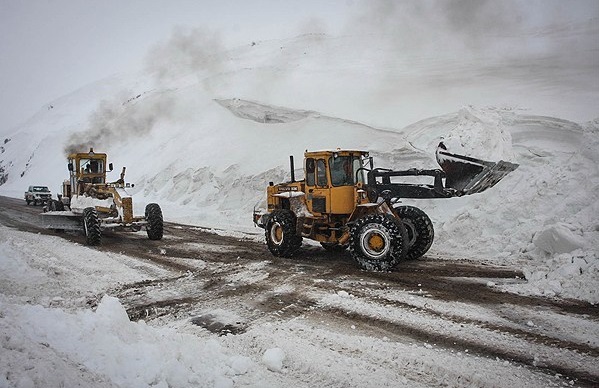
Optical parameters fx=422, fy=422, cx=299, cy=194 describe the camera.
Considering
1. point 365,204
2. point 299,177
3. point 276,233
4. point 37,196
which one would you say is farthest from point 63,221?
point 37,196

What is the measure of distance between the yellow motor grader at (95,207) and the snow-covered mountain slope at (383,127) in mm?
3956

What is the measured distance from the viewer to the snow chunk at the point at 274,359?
4.25 meters

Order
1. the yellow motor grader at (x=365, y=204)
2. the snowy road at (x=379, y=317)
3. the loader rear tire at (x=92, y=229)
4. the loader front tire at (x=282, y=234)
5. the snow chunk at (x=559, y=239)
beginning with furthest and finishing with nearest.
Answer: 1. the loader rear tire at (x=92, y=229)
2. the loader front tire at (x=282, y=234)
3. the yellow motor grader at (x=365, y=204)
4. the snow chunk at (x=559, y=239)
5. the snowy road at (x=379, y=317)

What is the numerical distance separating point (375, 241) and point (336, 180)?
1.73 meters

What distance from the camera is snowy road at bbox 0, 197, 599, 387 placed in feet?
13.9

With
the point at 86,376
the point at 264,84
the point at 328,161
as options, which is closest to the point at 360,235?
the point at 328,161

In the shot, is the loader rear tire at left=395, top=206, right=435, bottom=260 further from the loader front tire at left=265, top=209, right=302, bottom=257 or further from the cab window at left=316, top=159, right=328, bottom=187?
the loader front tire at left=265, top=209, right=302, bottom=257

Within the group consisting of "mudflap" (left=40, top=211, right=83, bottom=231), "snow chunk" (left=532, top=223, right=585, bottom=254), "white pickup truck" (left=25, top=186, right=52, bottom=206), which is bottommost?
"snow chunk" (left=532, top=223, right=585, bottom=254)

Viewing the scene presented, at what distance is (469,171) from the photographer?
8.38 meters

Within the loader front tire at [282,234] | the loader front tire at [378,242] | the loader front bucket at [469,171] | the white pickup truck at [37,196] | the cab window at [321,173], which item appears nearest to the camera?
the loader front tire at [378,242]

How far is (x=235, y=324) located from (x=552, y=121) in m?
13.2

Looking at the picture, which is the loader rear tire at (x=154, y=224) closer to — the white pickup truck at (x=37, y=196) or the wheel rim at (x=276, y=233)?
the wheel rim at (x=276, y=233)

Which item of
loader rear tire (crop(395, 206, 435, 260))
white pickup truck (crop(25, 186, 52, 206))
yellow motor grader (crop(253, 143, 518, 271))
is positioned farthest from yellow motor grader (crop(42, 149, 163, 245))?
white pickup truck (crop(25, 186, 52, 206))

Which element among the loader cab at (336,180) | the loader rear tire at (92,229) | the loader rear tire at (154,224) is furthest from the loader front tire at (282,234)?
the loader rear tire at (92,229)
